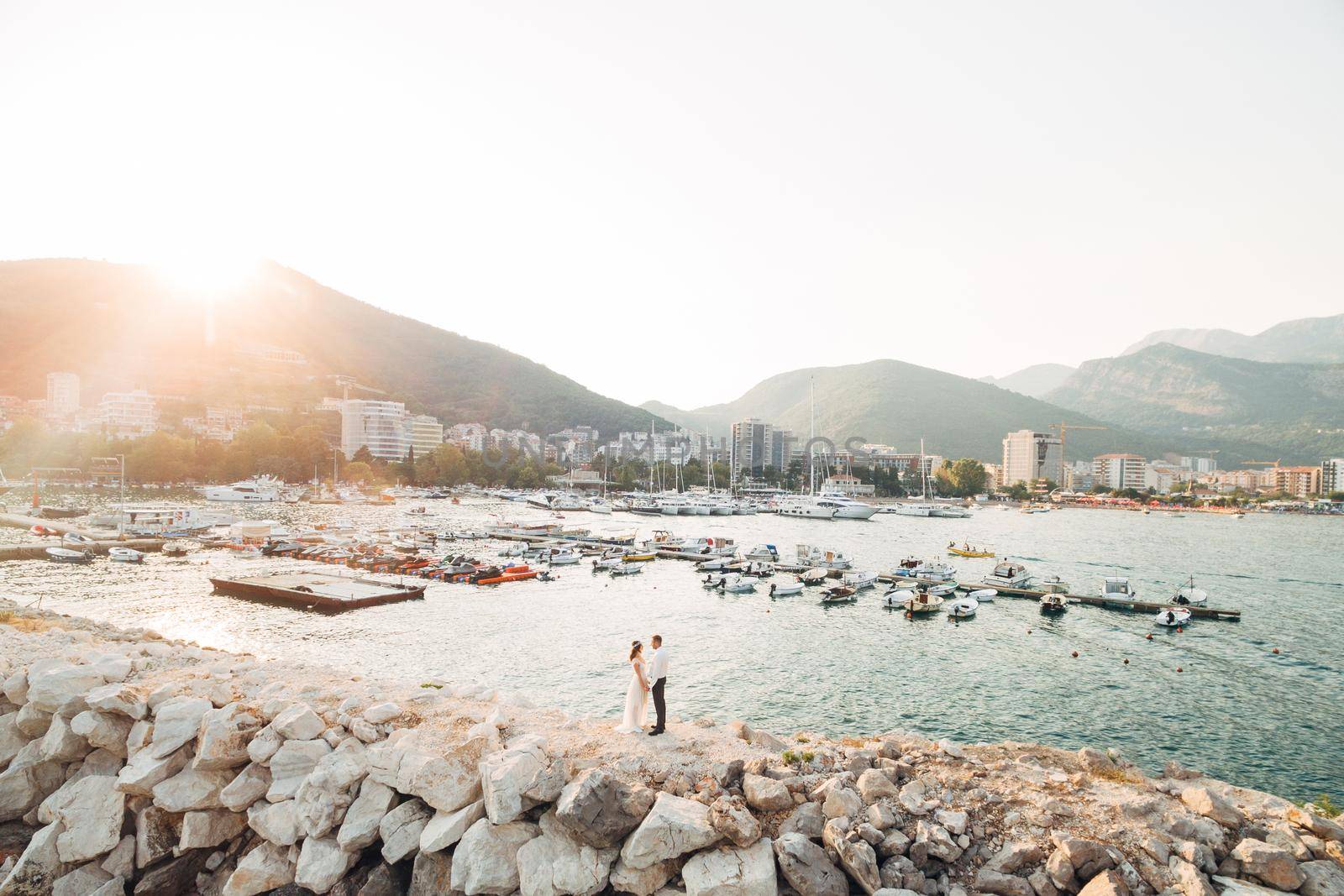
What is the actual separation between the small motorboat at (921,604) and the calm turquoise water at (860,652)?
89 centimetres

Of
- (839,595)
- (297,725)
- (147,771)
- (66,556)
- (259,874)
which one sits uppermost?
(297,725)

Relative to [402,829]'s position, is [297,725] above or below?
above

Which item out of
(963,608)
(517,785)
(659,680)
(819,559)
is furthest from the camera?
(819,559)

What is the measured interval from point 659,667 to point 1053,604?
31.8 m

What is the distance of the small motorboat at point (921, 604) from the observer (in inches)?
1263


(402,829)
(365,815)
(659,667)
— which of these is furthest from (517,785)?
(659,667)

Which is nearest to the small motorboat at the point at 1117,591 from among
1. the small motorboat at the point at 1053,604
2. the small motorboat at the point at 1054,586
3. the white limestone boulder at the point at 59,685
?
the small motorboat at the point at 1054,586

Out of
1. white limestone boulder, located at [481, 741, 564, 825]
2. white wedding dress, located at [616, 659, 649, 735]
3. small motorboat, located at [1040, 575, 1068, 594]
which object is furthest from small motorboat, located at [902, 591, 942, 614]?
white limestone boulder, located at [481, 741, 564, 825]

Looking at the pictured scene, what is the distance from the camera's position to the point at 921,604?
32312mm

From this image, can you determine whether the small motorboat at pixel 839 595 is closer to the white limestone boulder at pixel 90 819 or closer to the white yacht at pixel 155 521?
the white limestone boulder at pixel 90 819

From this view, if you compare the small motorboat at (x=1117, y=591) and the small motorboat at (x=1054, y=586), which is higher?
the small motorboat at (x=1117, y=591)

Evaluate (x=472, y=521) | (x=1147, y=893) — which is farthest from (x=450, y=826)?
(x=472, y=521)

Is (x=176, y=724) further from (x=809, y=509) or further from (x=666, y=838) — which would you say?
(x=809, y=509)

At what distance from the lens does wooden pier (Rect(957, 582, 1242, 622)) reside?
106 feet
